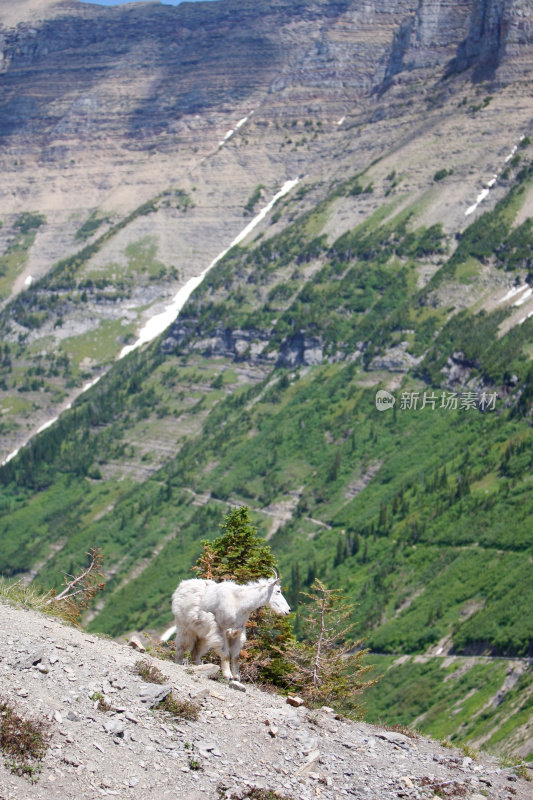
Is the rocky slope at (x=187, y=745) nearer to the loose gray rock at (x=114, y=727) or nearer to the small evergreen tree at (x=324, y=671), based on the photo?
the loose gray rock at (x=114, y=727)

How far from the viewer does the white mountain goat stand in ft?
103

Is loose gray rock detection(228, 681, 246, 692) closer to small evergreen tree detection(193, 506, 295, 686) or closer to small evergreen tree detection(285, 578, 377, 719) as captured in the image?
small evergreen tree detection(285, 578, 377, 719)

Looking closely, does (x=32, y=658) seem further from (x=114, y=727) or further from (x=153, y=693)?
(x=153, y=693)

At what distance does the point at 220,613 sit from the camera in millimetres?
31328

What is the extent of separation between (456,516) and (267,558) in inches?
5158

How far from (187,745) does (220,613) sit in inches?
227

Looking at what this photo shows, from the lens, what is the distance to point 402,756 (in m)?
28.6

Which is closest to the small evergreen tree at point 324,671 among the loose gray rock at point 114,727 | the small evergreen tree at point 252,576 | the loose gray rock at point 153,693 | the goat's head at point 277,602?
the small evergreen tree at point 252,576

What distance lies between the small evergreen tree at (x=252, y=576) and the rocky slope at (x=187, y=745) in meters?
3.95

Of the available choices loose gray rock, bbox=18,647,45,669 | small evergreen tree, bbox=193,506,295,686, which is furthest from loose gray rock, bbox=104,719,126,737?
small evergreen tree, bbox=193,506,295,686

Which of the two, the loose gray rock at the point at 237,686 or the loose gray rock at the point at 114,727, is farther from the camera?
the loose gray rock at the point at 237,686

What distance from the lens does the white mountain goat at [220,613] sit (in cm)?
3142

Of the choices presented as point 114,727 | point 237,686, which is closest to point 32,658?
point 114,727

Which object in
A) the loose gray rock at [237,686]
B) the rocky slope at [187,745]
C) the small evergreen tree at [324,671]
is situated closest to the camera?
the rocky slope at [187,745]
